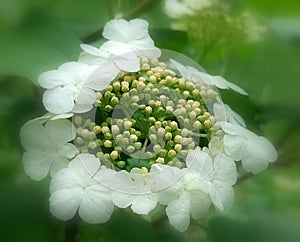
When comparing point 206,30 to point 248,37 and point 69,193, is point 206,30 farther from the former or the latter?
point 69,193

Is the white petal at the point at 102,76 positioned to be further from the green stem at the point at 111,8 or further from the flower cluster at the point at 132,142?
the green stem at the point at 111,8

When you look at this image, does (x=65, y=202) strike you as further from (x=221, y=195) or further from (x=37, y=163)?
(x=221, y=195)

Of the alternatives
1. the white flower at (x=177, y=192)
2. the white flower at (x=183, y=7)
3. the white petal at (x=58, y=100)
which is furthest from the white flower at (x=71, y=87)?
the white flower at (x=183, y=7)

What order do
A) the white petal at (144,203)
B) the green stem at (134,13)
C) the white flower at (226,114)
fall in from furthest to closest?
the green stem at (134,13) → the white flower at (226,114) → the white petal at (144,203)

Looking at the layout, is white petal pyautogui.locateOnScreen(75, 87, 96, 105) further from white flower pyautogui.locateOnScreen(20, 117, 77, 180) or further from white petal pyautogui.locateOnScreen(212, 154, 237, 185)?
white petal pyautogui.locateOnScreen(212, 154, 237, 185)

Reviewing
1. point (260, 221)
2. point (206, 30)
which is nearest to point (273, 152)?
point (260, 221)

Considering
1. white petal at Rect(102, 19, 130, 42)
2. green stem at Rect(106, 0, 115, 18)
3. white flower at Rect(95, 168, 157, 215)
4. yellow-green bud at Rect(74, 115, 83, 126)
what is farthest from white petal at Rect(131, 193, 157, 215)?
green stem at Rect(106, 0, 115, 18)
